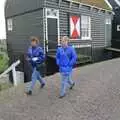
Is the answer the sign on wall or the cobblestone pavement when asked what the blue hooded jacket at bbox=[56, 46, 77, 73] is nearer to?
the cobblestone pavement

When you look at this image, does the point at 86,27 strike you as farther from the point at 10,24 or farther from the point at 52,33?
the point at 10,24

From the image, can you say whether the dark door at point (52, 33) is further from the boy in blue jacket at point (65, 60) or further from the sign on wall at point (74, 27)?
the boy in blue jacket at point (65, 60)

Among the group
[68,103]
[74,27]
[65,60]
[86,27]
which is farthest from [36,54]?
[86,27]

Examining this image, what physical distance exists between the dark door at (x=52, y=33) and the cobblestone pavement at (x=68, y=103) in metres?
8.61

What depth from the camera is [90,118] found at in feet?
21.4

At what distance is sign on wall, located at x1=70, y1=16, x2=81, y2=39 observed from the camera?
2003cm

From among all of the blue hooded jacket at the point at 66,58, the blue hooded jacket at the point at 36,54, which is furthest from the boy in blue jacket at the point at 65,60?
the blue hooded jacket at the point at 36,54

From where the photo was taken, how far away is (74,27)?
2031 centimetres

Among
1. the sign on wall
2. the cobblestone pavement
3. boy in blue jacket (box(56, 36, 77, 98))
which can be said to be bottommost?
the cobblestone pavement

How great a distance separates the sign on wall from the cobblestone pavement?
10123 millimetres

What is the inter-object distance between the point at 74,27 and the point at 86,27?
5.83 feet

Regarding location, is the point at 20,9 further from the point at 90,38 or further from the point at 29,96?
the point at 29,96

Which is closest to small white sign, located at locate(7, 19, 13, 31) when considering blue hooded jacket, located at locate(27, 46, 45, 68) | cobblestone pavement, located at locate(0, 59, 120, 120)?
cobblestone pavement, located at locate(0, 59, 120, 120)

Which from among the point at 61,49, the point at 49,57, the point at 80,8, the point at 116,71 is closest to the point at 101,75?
the point at 116,71
